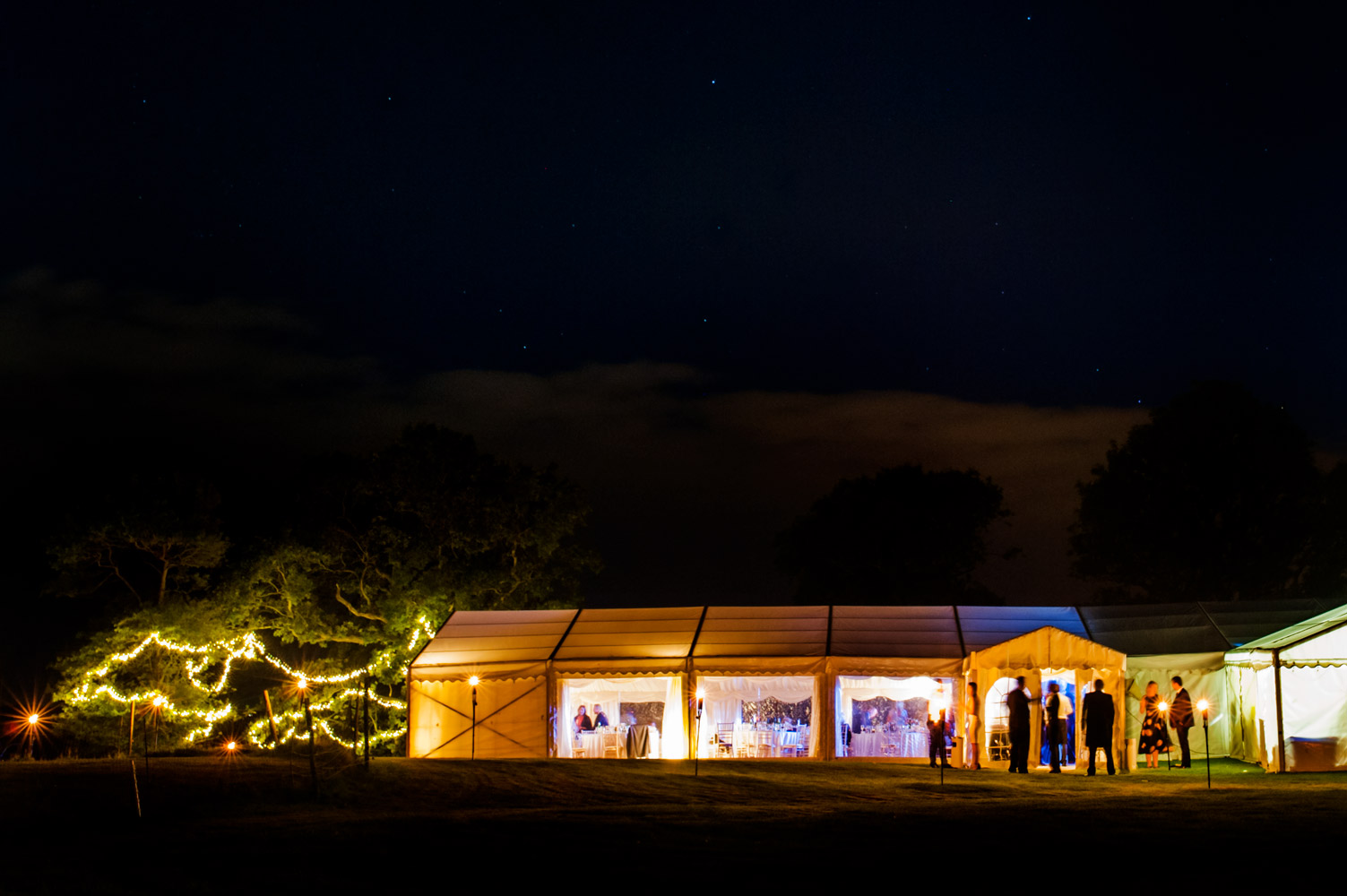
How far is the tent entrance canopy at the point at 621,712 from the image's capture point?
21031 mm

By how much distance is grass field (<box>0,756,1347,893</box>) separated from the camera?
8430 mm

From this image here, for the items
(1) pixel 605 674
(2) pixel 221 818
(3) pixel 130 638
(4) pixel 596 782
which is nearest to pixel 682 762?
(1) pixel 605 674

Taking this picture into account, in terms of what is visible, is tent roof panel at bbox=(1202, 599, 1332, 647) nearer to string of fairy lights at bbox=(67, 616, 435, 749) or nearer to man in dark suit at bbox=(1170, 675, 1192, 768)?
man in dark suit at bbox=(1170, 675, 1192, 768)

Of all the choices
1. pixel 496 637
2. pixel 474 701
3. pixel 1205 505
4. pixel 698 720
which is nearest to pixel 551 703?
pixel 474 701

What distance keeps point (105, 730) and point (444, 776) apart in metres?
13.3

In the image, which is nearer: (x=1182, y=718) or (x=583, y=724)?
(x=1182, y=718)

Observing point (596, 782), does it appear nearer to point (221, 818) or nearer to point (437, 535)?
point (221, 818)

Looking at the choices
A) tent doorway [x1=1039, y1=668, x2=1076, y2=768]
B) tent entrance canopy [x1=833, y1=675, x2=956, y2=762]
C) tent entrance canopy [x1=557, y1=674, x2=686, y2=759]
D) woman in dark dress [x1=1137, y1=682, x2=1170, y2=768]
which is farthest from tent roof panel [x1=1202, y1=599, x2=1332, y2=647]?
tent entrance canopy [x1=557, y1=674, x2=686, y2=759]

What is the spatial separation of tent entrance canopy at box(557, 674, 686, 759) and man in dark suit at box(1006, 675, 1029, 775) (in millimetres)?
5599

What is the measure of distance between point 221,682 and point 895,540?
24724 mm

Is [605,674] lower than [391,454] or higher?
lower

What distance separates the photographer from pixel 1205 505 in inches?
1487

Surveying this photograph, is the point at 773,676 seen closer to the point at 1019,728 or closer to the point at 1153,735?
the point at 1019,728

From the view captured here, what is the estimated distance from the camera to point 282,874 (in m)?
8.46
